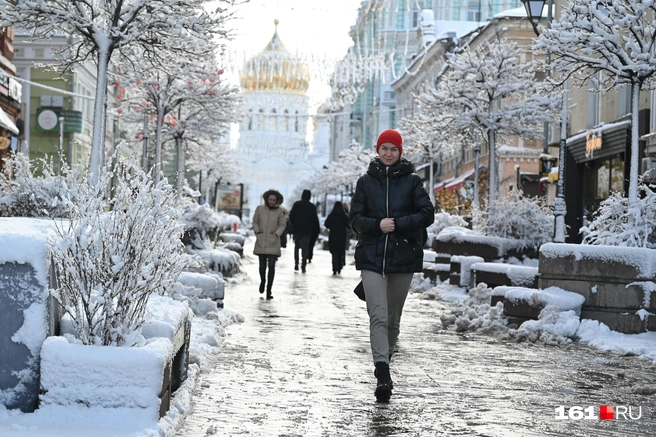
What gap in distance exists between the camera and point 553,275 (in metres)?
14.4

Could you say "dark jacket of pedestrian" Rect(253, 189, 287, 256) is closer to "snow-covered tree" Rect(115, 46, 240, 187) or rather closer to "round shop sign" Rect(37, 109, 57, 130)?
"snow-covered tree" Rect(115, 46, 240, 187)

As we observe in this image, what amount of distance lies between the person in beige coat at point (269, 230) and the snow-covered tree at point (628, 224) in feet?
19.2

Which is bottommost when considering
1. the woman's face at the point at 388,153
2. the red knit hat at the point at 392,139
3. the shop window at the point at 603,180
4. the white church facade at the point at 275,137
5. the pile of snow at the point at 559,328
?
the pile of snow at the point at 559,328

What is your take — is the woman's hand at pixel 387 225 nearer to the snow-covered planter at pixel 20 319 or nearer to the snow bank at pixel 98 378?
the snow bank at pixel 98 378

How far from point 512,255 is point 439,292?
1341 mm

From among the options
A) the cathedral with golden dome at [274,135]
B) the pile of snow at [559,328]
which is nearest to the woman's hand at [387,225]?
the pile of snow at [559,328]

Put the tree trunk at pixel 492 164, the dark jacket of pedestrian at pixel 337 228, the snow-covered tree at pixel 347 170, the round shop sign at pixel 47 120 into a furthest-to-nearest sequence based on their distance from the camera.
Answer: the snow-covered tree at pixel 347 170, the round shop sign at pixel 47 120, the dark jacket of pedestrian at pixel 337 228, the tree trunk at pixel 492 164

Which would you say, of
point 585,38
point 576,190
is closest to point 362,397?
point 585,38

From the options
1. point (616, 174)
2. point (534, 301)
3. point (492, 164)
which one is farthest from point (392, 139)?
point (616, 174)

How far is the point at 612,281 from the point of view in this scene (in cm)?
1391

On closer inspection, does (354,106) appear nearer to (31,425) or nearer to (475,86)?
(475,86)

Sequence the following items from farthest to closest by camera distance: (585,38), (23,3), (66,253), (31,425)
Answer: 1. (23,3)
2. (585,38)
3. (66,253)
4. (31,425)

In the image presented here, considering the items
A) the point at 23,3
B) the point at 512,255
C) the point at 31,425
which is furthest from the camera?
the point at 512,255

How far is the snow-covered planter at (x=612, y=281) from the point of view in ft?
44.9
